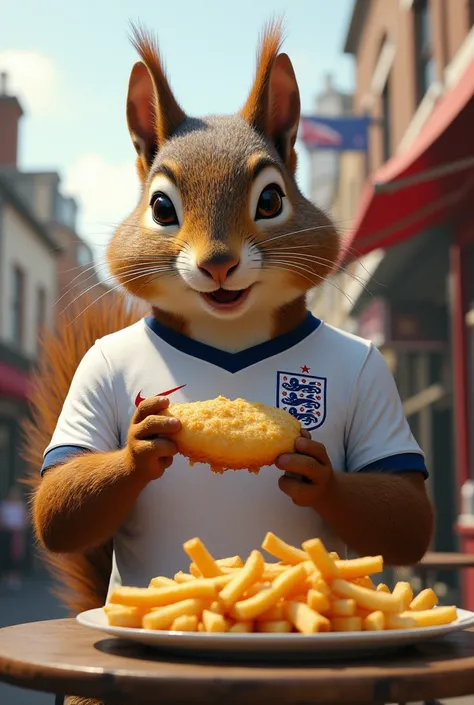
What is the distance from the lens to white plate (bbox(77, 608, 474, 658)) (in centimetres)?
149

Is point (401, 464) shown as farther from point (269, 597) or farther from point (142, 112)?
point (142, 112)

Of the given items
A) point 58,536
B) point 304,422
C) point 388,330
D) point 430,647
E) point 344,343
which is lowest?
point 430,647

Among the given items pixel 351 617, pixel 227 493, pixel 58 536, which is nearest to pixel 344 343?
pixel 227 493

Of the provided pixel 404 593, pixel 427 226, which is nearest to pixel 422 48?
pixel 427 226

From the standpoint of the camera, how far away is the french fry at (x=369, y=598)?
1642 mm

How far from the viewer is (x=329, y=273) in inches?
101

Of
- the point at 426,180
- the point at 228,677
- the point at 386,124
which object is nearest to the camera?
the point at 228,677

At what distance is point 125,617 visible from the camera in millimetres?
1668

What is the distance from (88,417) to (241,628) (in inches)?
37.6

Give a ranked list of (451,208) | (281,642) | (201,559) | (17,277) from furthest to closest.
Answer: (17,277), (451,208), (201,559), (281,642)

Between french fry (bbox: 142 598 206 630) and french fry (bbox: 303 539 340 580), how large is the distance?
19cm

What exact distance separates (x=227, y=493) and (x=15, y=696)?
4.74 metres

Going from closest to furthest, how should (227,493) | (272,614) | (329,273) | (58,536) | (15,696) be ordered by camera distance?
1. (272,614)
2. (58,536)
3. (227,493)
4. (329,273)
5. (15,696)

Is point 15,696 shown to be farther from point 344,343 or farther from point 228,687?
point 228,687
